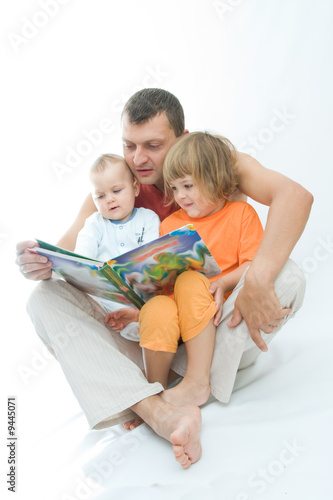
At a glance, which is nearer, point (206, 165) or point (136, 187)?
point (206, 165)

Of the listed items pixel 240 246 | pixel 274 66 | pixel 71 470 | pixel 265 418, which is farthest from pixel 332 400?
pixel 274 66

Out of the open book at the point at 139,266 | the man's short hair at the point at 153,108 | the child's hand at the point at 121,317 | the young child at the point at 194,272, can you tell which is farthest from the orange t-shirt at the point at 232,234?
the man's short hair at the point at 153,108

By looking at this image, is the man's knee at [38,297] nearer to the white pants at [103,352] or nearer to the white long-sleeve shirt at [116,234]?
the white pants at [103,352]

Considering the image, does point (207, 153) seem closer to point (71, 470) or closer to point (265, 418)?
point (265, 418)

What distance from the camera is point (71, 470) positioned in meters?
1.30

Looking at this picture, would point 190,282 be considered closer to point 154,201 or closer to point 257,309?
point 257,309

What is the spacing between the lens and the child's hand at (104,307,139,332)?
157 centimetres

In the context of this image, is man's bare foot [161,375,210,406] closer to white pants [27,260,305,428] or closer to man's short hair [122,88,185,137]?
white pants [27,260,305,428]

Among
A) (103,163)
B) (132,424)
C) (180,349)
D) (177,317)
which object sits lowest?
(132,424)

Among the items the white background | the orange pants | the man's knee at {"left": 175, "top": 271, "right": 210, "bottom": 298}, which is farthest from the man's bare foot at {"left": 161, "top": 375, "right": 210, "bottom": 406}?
the white background

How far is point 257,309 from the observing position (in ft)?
4.40

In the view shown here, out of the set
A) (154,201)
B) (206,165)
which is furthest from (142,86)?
(206,165)

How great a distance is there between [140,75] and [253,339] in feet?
5.88

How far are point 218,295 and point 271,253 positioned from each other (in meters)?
0.19
